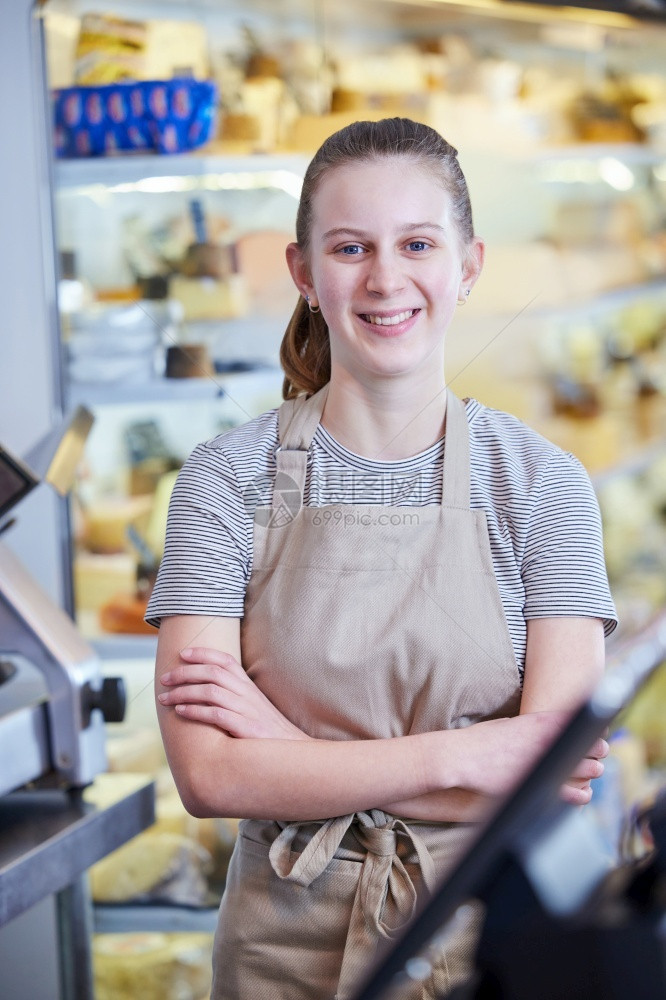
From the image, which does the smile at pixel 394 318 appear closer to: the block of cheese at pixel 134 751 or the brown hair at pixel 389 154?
the brown hair at pixel 389 154

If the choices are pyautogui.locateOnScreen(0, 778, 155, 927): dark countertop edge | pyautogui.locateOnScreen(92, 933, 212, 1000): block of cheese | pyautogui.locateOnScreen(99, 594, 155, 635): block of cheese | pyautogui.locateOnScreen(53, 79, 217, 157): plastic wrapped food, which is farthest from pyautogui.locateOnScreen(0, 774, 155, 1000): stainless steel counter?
pyautogui.locateOnScreen(53, 79, 217, 157): plastic wrapped food

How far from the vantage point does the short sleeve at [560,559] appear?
33.5 inches

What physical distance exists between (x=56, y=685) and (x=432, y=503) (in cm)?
61

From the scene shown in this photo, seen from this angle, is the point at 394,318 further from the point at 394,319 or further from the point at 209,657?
the point at 209,657

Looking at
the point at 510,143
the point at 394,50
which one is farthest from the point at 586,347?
the point at 510,143

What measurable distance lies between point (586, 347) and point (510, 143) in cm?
82

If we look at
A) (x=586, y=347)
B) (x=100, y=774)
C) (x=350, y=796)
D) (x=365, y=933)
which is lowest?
(x=100, y=774)

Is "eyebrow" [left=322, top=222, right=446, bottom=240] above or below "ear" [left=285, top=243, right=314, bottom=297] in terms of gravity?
above

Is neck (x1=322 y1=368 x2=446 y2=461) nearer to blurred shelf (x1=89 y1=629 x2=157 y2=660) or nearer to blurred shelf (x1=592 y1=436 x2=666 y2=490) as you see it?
blurred shelf (x1=592 y1=436 x2=666 y2=490)

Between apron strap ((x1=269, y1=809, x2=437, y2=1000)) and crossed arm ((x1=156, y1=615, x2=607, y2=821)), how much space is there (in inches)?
0.9

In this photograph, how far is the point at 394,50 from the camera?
111cm

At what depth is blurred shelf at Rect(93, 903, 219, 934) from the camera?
1885mm

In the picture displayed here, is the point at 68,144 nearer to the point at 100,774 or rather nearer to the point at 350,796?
the point at 100,774

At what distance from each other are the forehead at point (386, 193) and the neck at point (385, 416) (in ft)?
0.40
